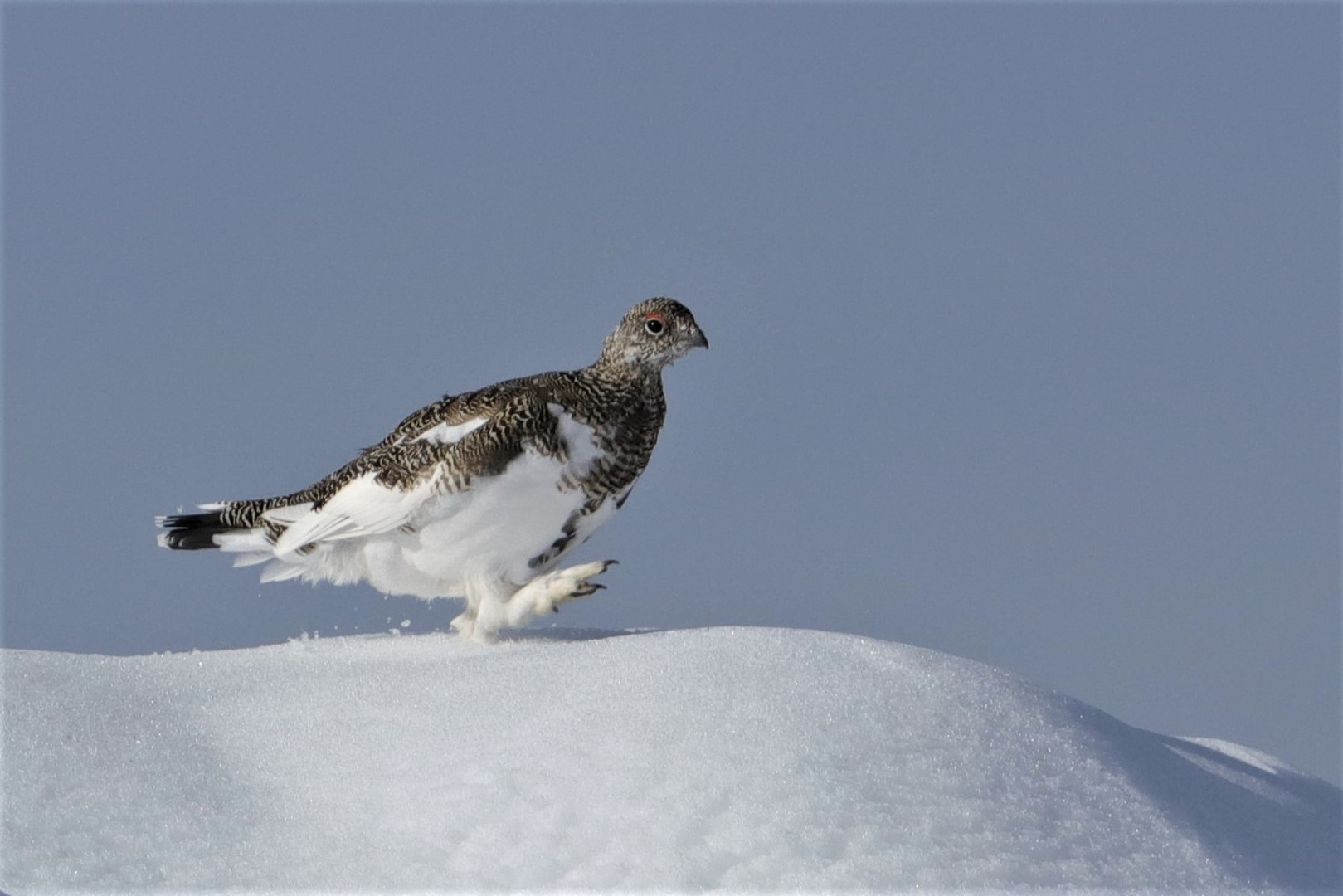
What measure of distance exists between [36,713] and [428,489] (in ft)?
5.78

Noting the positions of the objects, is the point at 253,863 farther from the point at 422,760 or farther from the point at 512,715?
the point at 512,715

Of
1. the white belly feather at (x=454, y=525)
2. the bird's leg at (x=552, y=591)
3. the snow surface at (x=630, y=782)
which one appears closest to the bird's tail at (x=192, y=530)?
the white belly feather at (x=454, y=525)

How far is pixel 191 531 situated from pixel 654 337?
2515 mm

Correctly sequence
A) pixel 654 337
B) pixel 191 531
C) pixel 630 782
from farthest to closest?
pixel 191 531 < pixel 654 337 < pixel 630 782

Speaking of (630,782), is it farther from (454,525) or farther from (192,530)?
(192,530)

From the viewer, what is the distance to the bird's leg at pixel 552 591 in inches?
246

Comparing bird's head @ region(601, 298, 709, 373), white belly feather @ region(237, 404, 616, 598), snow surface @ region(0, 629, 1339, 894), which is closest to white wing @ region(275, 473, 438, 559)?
white belly feather @ region(237, 404, 616, 598)

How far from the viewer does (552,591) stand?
634cm

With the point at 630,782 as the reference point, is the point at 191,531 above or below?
above

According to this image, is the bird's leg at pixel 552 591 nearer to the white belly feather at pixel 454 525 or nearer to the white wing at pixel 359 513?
the white belly feather at pixel 454 525

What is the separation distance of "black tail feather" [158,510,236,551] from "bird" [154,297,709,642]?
0.36m

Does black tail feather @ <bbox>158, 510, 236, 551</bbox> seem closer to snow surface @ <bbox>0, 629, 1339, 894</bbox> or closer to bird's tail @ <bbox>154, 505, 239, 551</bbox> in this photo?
bird's tail @ <bbox>154, 505, 239, 551</bbox>

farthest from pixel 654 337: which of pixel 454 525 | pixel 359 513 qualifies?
pixel 359 513

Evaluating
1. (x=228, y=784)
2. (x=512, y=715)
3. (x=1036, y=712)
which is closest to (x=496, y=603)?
(x=512, y=715)
